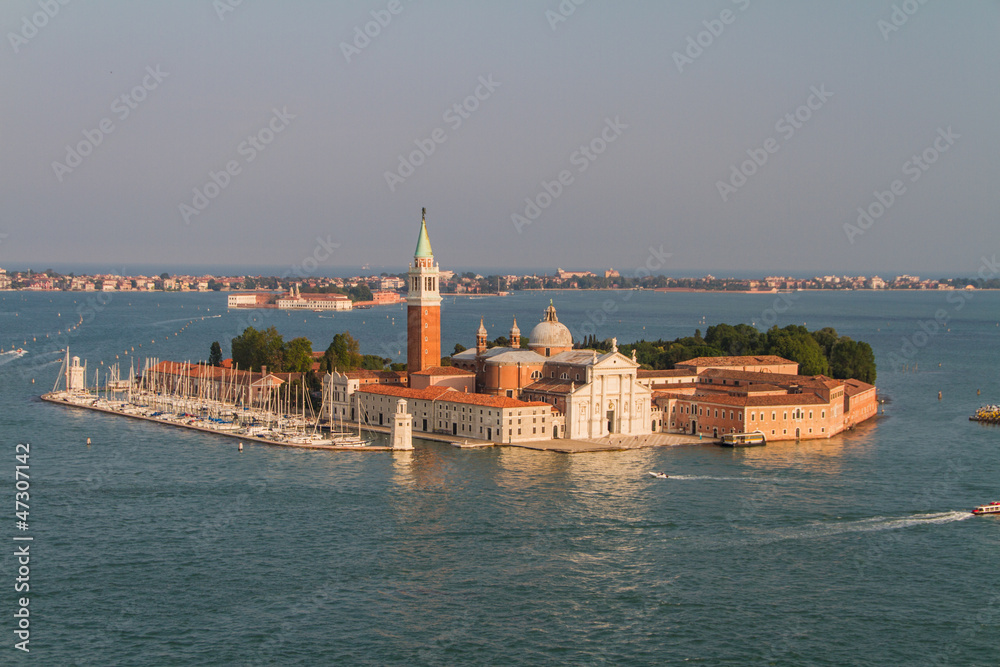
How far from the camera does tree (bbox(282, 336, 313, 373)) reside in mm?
48344

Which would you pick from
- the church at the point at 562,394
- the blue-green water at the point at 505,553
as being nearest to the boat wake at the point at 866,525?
the blue-green water at the point at 505,553

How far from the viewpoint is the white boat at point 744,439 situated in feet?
113

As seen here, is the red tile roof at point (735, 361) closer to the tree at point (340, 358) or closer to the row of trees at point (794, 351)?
the row of trees at point (794, 351)

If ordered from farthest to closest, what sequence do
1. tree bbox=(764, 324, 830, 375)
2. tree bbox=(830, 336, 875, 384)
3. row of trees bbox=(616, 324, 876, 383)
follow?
tree bbox=(830, 336, 875, 384) < row of trees bbox=(616, 324, 876, 383) < tree bbox=(764, 324, 830, 375)

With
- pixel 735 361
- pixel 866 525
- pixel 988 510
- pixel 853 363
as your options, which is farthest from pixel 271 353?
pixel 988 510

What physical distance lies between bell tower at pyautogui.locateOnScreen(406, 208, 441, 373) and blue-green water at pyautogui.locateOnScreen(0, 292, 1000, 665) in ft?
24.0

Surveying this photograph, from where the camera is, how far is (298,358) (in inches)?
1916

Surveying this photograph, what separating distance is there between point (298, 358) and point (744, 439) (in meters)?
21.8

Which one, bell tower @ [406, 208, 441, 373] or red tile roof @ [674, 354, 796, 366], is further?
red tile roof @ [674, 354, 796, 366]

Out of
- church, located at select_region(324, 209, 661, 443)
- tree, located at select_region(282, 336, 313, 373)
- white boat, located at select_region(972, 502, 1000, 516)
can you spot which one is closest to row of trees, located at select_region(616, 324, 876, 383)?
church, located at select_region(324, 209, 661, 443)

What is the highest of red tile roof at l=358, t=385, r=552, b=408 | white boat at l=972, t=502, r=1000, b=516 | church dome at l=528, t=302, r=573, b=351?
church dome at l=528, t=302, r=573, b=351

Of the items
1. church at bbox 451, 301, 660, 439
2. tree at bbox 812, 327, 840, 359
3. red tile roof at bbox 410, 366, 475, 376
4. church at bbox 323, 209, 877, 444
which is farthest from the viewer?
tree at bbox 812, 327, 840, 359

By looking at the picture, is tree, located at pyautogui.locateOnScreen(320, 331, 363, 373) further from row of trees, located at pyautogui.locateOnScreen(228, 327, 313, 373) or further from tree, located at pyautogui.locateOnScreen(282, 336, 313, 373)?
row of trees, located at pyautogui.locateOnScreen(228, 327, 313, 373)

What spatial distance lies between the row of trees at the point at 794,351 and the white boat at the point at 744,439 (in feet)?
42.1
